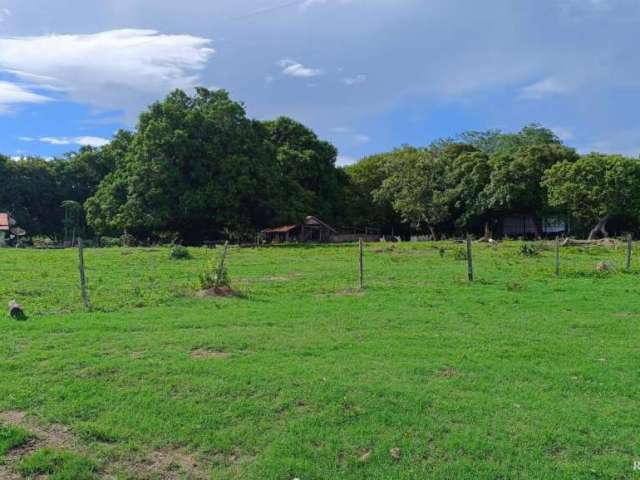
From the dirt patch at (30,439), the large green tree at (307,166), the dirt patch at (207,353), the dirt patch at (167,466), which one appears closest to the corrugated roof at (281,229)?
the large green tree at (307,166)

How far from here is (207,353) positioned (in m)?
8.39

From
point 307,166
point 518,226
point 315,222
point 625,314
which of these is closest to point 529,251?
point 625,314

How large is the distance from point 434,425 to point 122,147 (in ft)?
169

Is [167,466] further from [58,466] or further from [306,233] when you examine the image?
[306,233]

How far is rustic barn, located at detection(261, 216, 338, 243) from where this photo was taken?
51781mm

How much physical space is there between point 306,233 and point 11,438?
48.0 metres

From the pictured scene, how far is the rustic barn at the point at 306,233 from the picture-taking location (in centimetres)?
5178

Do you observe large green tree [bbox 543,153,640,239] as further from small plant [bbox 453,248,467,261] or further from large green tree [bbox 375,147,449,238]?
small plant [bbox 453,248,467,261]

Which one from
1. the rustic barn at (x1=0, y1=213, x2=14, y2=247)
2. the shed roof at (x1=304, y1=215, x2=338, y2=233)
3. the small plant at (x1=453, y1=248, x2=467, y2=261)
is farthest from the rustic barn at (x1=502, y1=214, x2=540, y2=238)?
the rustic barn at (x1=0, y1=213, x2=14, y2=247)

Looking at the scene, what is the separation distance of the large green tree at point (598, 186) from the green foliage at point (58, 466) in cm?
4367

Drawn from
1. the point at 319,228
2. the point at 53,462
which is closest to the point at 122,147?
the point at 319,228

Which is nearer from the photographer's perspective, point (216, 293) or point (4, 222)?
point (216, 293)

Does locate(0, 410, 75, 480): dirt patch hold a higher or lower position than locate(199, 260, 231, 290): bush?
lower

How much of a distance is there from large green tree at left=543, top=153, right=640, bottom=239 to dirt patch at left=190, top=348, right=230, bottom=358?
40426 millimetres
